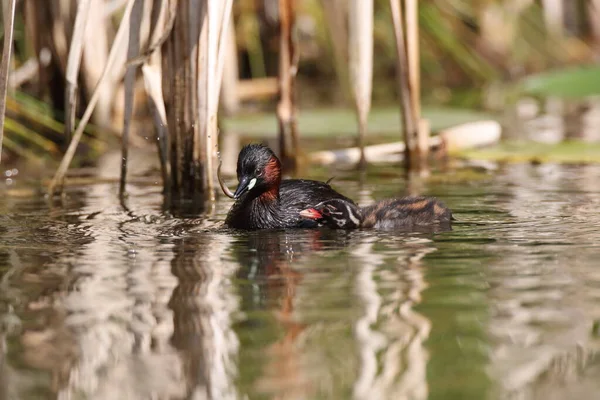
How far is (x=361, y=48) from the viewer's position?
823cm

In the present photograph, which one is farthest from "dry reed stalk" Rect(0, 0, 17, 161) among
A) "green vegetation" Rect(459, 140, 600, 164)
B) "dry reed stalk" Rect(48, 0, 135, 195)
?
"green vegetation" Rect(459, 140, 600, 164)

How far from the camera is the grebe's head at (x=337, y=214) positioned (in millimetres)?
6531

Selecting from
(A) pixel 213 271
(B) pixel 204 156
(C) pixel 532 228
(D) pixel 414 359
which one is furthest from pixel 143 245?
(D) pixel 414 359

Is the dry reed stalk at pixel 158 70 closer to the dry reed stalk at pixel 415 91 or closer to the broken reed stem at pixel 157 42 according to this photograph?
the broken reed stem at pixel 157 42

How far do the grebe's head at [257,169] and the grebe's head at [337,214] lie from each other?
280 mm

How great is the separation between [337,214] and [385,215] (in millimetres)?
289

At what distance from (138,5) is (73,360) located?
3.67m

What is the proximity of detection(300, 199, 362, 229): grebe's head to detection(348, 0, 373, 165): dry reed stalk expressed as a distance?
185cm

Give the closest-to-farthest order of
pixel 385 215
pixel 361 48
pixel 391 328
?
1. pixel 391 328
2. pixel 385 215
3. pixel 361 48

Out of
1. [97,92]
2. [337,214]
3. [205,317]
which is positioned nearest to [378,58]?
[97,92]

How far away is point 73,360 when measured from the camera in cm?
382

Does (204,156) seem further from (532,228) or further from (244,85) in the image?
(244,85)

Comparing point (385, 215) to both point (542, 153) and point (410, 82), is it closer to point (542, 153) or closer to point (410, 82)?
point (410, 82)

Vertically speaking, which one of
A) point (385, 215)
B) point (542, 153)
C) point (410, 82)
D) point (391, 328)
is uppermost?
point (410, 82)
